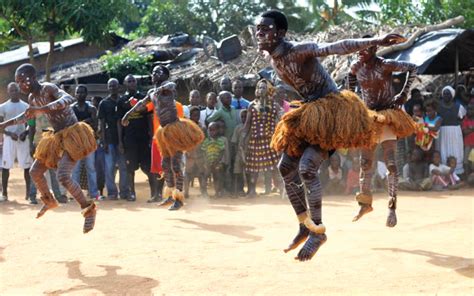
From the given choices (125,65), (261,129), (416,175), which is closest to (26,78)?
(261,129)

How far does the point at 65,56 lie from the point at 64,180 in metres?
17.6

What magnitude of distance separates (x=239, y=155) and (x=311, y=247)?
6663 mm

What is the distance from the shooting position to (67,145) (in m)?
7.24

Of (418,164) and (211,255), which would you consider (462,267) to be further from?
(418,164)

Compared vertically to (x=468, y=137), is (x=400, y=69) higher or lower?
higher

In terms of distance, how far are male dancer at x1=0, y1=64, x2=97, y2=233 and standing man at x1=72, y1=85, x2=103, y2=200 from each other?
12.7 feet

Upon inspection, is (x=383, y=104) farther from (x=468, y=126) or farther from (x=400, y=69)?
(x=468, y=126)

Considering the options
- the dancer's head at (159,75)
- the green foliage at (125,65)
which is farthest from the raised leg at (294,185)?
the green foliage at (125,65)

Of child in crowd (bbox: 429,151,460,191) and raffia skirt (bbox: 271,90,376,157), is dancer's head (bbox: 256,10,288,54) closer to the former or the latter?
raffia skirt (bbox: 271,90,376,157)

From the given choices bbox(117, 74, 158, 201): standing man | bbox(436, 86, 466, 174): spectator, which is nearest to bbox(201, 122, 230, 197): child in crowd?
bbox(117, 74, 158, 201): standing man

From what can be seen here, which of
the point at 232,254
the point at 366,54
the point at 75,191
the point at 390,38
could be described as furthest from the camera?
the point at 366,54

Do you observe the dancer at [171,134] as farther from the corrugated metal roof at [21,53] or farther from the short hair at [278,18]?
the corrugated metal roof at [21,53]

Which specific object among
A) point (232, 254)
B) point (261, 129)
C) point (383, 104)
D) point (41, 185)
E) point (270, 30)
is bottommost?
point (232, 254)

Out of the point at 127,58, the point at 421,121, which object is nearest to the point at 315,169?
the point at 421,121
